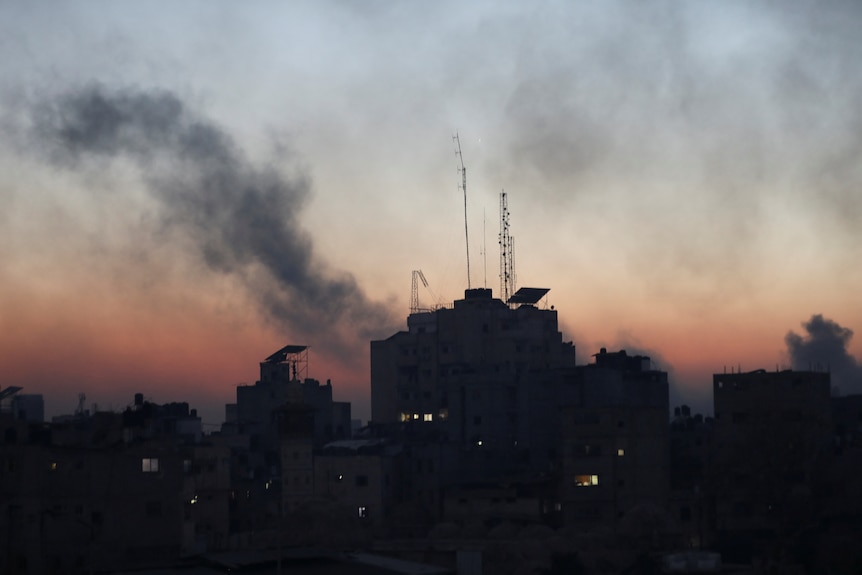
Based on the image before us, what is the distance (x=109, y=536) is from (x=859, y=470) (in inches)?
1998

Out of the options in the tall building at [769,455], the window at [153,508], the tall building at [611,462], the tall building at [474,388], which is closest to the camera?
the window at [153,508]

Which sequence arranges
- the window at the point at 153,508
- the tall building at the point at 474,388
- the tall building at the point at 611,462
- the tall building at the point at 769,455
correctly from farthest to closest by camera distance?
1. the tall building at the point at 474,388
2. the tall building at the point at 611,462
3. the tall building at the point at 769,455
4. the window at the point at 153,508

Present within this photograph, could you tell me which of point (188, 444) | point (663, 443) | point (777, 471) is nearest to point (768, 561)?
point (777, 471)

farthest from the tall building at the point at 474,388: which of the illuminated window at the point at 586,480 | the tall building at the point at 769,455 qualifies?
the tall building at the point at 769,455

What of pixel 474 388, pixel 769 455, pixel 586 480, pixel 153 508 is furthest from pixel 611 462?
pixel 153 508

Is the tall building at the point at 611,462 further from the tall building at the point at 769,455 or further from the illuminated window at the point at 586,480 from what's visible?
the tall building at the point at 769,455

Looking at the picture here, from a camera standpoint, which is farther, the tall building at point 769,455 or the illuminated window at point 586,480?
the illuminated window at point 586,480

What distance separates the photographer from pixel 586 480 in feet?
331

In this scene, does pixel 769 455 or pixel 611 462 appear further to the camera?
pixel 611 462

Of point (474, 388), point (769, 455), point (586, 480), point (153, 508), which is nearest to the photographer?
point (153, 508)

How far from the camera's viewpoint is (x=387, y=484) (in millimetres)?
111312

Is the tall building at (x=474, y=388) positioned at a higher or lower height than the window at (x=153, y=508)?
higher

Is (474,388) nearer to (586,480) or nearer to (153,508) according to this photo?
(586,480)

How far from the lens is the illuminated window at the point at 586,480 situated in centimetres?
10075
